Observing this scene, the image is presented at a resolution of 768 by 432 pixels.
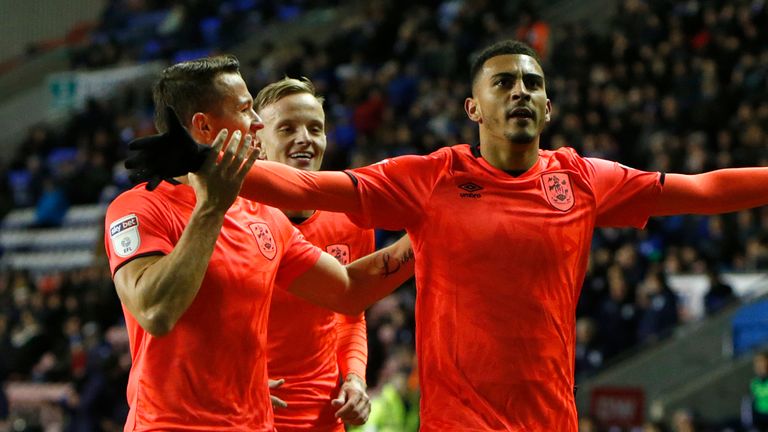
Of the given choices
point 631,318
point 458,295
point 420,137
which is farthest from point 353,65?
point 458,295

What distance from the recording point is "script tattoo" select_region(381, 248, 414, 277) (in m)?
5.26

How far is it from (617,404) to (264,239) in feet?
29.0

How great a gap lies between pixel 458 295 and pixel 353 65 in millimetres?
17205

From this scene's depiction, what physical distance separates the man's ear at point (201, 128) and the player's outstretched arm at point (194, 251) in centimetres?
44

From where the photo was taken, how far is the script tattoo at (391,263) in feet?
17.3

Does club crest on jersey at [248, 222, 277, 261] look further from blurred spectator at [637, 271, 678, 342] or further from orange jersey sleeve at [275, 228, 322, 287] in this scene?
blurred spectator at [637, 271, 678, 342]

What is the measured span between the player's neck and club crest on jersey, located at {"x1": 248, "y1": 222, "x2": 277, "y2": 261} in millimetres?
970

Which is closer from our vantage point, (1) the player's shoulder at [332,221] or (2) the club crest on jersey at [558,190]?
(2) the club crest on jersey at [558,190]

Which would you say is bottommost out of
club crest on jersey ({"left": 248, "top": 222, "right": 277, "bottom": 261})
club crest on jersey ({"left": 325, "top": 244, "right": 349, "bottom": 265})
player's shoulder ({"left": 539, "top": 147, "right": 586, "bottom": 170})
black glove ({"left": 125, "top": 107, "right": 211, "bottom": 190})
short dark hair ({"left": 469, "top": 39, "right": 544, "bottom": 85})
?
club crest on jersey ({"left": 248, "top": 222, "right": 277, "bottom": 261})

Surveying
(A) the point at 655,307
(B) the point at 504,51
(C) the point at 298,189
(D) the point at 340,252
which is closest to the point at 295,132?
(D) the point at 340,252

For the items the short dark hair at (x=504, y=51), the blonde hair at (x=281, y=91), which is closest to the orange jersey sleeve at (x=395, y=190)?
the short dark hair at (x=504, y=51)

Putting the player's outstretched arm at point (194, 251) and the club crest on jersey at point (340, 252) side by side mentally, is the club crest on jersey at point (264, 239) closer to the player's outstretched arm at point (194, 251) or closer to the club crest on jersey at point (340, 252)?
the player's outstretched arm at point (194, 251)

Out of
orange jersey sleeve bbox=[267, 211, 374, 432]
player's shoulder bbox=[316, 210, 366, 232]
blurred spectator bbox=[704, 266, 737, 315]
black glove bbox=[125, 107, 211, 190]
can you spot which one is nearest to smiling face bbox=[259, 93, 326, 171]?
player's shoulder bbox=[316, 210, 366, 232]

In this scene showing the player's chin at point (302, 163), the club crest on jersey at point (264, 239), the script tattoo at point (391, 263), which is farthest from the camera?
the player's chin at point (302, 163)
